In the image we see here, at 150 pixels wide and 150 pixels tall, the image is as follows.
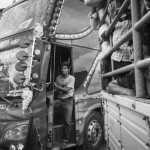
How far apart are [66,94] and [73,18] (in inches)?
63.8

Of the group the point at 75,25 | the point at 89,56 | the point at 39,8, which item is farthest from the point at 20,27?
the point at 89,56

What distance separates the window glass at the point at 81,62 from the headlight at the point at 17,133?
181cm

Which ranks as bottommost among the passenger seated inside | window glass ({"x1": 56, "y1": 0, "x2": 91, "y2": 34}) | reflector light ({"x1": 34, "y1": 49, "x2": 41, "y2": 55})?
the passenger seated inside

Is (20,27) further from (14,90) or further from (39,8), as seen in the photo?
(14,90)

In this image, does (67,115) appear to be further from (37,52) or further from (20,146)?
(37,52)

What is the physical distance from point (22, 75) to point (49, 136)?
4.17 ft

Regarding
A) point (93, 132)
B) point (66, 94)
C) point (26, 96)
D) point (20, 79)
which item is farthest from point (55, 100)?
point (20, 79)

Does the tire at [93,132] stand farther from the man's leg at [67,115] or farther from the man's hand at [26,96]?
the man's hand at [26,96]

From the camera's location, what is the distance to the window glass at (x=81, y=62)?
5117mm

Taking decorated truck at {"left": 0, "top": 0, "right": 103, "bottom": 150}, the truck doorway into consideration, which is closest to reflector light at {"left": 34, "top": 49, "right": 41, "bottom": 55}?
decorated truck at {"left": 0, "top": 0, "right": 103, "bottom": 150}

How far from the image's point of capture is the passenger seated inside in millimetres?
4793

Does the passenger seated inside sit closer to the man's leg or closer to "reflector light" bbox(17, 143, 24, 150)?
the man's leg

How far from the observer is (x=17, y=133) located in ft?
12.0

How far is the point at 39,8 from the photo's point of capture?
4.71 m
